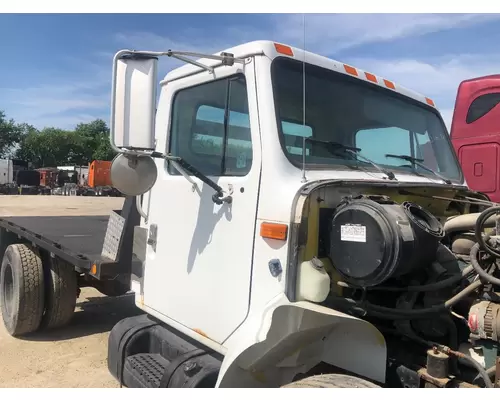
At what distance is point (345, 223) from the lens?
230 cm

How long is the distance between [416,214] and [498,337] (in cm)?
67

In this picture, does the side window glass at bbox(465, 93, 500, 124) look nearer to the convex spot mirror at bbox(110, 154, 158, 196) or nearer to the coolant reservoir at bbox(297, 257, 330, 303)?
the coolant reservoir at bbox(297, 257, 330, 303)

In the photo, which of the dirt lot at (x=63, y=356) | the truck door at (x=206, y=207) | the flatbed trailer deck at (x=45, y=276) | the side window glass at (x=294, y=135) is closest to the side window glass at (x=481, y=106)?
the side window glass at (x=294, y=135)

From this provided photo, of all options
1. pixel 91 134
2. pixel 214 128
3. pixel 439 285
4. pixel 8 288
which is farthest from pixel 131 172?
pixel 91 134

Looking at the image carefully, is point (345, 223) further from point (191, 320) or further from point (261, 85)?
point (191, 320)

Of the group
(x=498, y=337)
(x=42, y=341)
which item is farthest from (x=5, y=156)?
(x=498, y=337)

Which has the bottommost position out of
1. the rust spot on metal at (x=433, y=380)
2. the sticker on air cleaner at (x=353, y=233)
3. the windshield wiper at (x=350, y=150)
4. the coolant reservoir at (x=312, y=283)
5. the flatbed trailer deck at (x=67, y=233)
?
the rust spot on metal at (x=433, y=380)

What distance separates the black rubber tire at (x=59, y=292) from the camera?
5031 mm

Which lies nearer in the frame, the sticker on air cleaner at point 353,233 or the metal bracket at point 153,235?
the sticker on air cleaner at point 353,233

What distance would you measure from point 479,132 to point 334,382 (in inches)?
176

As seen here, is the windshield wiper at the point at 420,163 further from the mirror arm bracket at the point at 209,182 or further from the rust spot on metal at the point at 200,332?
the rust spot on metal at the point at 200,332

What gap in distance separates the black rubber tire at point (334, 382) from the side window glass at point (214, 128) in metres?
1.11

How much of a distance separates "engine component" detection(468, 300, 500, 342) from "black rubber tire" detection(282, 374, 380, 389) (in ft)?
1.60

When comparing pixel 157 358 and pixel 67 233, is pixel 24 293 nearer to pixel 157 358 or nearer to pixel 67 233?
pixel 67 233
